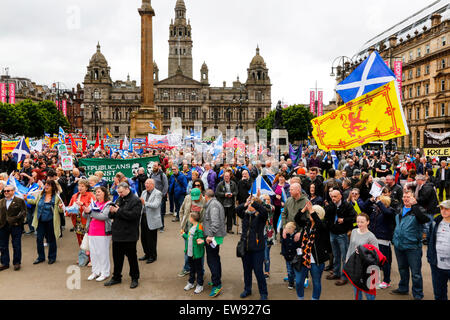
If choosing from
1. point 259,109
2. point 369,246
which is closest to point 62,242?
point 369,246

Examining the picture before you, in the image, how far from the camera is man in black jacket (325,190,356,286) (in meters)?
5.72

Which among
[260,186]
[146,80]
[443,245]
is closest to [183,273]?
[260,186]

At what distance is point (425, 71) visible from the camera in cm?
4494

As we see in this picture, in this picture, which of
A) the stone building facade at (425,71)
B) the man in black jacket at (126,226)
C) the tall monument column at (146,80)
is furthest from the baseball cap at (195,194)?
the stone building facade at (425,71)

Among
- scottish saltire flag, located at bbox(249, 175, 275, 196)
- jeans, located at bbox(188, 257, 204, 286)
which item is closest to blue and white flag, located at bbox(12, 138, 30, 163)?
jeans, located at bbox(188, 257, 204, 286)

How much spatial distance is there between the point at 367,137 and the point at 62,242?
7.41 m

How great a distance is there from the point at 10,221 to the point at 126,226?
2.47 meters

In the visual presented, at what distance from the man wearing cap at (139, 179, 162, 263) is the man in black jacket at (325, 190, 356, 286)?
3211 millimetres

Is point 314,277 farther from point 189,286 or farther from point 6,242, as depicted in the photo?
point 6,242

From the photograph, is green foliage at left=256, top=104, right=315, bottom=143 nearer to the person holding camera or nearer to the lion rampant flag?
the lion rampant flag

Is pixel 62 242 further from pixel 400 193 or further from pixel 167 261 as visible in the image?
pixel 400 193

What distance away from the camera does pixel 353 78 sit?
6.68 m

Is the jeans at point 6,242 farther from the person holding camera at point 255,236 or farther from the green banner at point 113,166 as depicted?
the person holding camera at point 255,236

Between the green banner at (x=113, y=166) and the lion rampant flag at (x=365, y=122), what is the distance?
5206 mm
